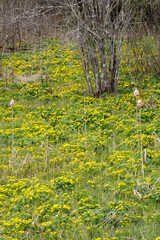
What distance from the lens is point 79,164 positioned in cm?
552

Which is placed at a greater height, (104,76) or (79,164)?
(104,76)

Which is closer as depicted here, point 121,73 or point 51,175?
point 51,175

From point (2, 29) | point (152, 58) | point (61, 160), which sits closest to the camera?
point (61, 160)

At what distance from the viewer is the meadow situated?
3.83 metres

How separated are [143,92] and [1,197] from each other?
533 centimetres

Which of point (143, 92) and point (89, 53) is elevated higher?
point (89, 53)

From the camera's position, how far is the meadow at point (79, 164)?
3828mm

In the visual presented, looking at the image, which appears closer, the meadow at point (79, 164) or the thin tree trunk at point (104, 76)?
the meadow at point (79, 164)

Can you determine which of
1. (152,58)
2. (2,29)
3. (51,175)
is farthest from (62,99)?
(2,29)

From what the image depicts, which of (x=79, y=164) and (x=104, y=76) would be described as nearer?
(x=79, y=164)

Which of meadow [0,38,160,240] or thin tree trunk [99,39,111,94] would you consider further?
thin tree trunk [99,39,111,94]

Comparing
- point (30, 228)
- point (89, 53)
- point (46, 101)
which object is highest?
point (89, 53)

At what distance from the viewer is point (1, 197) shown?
4527 mm

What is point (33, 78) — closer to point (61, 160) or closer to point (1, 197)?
point (61, 160)
